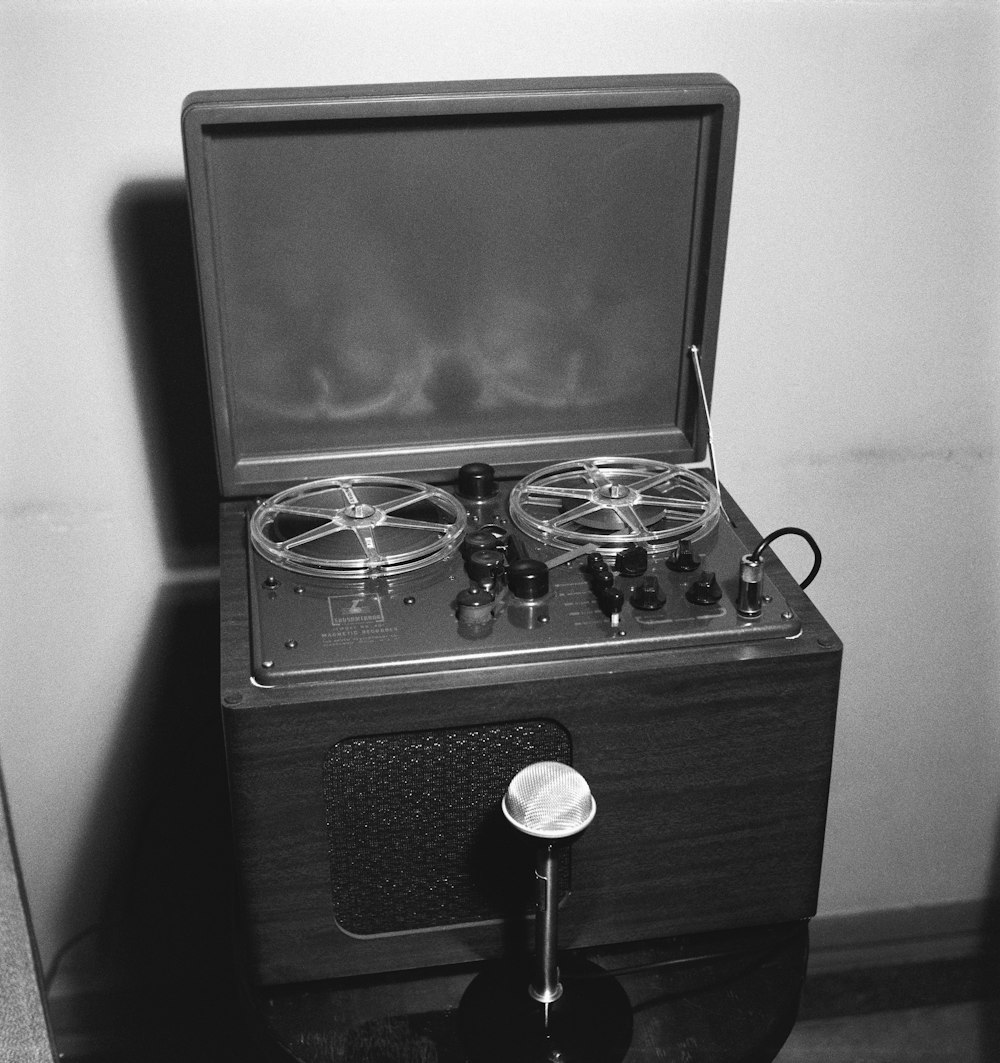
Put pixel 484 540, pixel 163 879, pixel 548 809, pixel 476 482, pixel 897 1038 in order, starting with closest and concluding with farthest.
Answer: pixel 548 809, pixel 484 540, pixel 476 482, pixel 163 879, pixel 897 1038

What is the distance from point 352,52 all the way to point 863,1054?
5.64 feet

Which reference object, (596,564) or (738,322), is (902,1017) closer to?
(738,322)

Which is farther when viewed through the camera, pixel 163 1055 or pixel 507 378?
pixel 163 1055

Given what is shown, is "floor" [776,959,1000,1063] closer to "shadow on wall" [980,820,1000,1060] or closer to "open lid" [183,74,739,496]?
"shadow on wall" [980,820,1000,1060]

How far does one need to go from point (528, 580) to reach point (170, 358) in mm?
642

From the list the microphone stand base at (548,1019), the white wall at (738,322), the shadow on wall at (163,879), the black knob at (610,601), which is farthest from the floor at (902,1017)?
the black knob at (610,601)

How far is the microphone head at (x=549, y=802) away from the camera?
0.93m

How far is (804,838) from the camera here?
3.64 ft

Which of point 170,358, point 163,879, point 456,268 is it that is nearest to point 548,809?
point 456,268

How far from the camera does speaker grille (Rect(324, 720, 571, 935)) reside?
1018 mm

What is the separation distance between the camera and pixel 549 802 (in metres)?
0.94

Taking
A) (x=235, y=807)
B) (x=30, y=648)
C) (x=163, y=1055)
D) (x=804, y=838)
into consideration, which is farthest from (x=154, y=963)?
(x=804, y=838)

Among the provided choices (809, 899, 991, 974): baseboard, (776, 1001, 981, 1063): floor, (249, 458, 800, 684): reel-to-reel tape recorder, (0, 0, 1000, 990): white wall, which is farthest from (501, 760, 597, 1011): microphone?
(809, 899, 991, 974): baseboard

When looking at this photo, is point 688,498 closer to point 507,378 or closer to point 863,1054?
point 507,378
